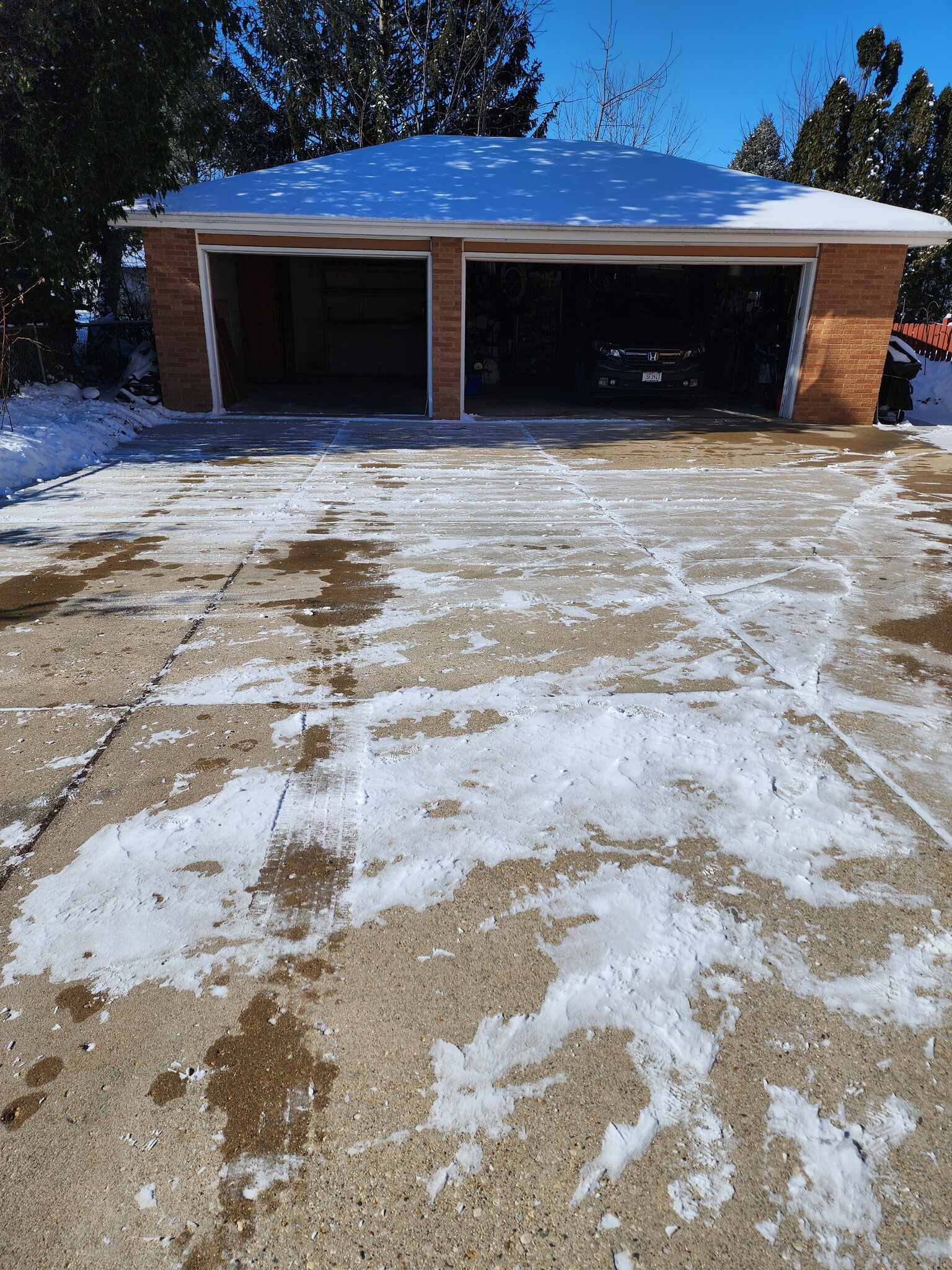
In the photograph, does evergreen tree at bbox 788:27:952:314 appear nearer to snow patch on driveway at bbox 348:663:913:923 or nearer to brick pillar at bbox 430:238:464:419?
brick pillar at bbox 430:238:464:419

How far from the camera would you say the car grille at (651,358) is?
41.7 ft

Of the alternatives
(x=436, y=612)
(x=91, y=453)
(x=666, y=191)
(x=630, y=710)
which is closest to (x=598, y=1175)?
(x=630, y=710)

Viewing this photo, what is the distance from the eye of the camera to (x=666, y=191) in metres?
12.6

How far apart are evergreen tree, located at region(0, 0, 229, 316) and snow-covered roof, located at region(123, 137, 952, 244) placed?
3.24 feet

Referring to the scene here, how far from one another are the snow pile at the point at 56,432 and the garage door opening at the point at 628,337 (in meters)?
5.34

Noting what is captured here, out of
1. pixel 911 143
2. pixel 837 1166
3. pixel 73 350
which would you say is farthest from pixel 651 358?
pixel 911 143

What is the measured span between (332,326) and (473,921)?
17.5m

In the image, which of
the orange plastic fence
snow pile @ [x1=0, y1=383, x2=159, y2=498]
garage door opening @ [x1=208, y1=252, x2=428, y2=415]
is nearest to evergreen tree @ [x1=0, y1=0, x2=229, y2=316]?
snow pile @ [x1=0, y1=383, x2=159, y2=498]

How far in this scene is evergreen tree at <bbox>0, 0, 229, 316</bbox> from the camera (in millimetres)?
8625

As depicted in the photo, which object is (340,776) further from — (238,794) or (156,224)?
(156,224)

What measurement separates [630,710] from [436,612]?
150 centimetres

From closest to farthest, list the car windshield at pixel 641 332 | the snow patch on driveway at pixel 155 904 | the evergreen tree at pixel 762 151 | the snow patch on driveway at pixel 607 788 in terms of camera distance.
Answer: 1. the snow patch on driveway at pixel 155 904
2. the snow patch on driveway at pixel 607 788
3. the car windshield at pixel 641 332
4. the evergreen tree at pixel 762 151

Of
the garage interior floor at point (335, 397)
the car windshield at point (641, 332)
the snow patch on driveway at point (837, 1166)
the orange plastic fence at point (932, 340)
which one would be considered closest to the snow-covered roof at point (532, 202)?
the car windshield at point (641, 332)

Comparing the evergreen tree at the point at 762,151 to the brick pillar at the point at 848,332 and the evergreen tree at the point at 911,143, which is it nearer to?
the evergreen tree at the point at 911,143
